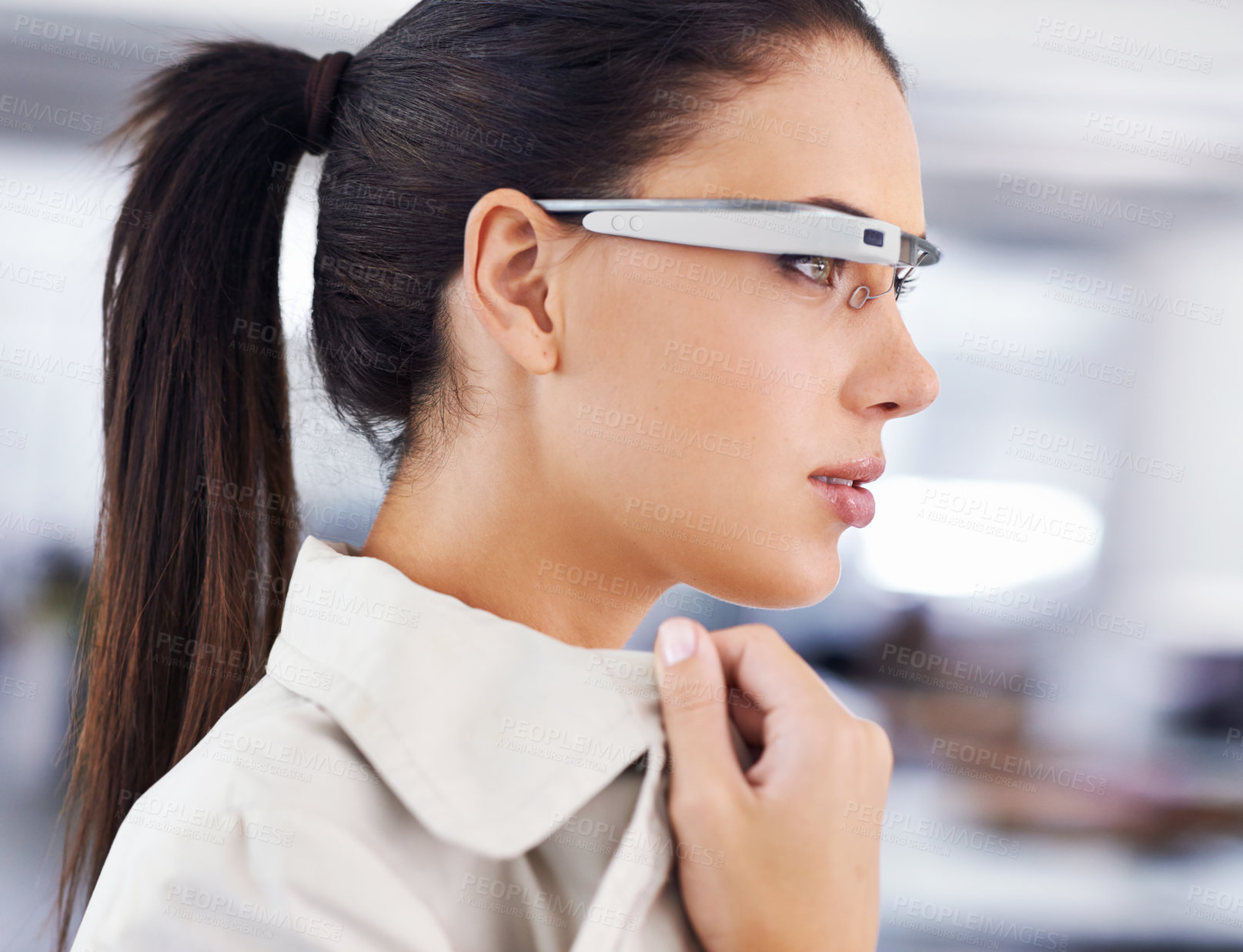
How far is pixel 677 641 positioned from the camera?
64cm

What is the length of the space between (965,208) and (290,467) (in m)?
2.66

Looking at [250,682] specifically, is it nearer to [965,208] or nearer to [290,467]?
[290,467]

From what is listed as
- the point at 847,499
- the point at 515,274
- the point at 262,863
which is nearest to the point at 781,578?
the point at 847,499

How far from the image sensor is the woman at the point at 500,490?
0.57m

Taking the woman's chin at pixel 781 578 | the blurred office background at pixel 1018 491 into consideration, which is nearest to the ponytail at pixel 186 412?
the woman's chin at pixel 781 578

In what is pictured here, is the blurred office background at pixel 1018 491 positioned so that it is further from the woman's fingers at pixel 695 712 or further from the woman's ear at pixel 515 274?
the woman's fingers at pixel 695 712

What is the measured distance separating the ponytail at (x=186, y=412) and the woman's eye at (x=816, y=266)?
50 centimetres

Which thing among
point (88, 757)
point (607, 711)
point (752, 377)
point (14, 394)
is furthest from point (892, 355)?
point (14, 394)

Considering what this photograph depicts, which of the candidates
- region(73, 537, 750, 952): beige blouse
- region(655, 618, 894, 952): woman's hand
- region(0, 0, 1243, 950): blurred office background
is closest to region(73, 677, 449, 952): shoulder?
region(73, 537, 750, 952): beige blouse

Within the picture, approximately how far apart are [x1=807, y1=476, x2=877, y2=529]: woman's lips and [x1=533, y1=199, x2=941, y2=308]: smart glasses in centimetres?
18

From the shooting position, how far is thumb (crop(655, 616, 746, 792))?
603 millimetres

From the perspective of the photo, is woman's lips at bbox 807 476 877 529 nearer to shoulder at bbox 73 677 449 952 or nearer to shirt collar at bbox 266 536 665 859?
shirt collar at bbox 266 536 665 859

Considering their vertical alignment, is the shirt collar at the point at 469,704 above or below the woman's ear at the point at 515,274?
below

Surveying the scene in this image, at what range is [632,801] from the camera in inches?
24.6
